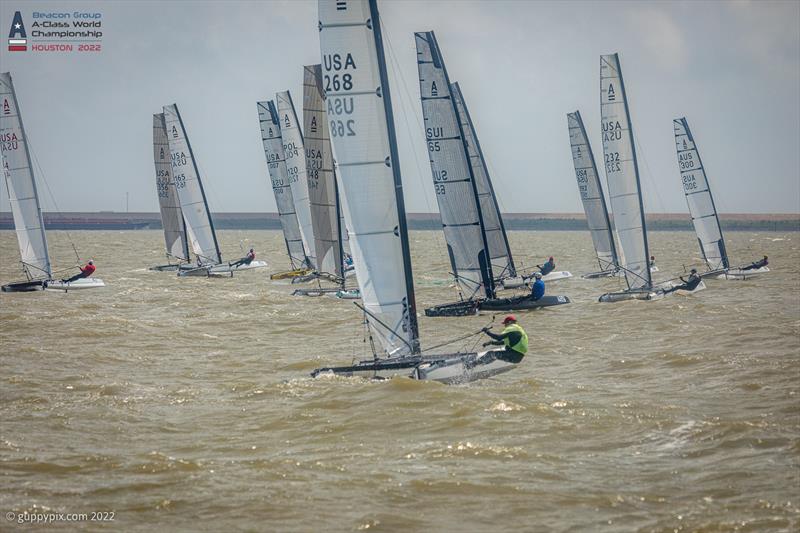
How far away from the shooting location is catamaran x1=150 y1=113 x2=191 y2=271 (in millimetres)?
43281

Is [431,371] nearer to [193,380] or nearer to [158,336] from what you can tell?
[193,380]

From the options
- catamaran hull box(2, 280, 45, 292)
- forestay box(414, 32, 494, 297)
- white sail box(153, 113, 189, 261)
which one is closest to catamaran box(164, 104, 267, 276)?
white sail box(153, 113, 189, 261)

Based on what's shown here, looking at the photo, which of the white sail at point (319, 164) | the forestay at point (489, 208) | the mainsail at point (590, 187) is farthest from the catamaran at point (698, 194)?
the white sail at point (319, 164)

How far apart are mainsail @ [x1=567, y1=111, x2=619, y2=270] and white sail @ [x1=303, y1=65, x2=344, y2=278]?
12211 mm

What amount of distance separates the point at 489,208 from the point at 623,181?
17.9 feet

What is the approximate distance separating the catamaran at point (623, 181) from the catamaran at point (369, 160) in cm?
1453

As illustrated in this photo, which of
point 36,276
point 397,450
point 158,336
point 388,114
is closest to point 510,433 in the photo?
point 397,450

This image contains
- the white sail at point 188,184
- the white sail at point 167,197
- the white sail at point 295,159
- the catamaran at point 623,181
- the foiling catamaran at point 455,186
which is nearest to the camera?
the foiling catamaran at point 455,186

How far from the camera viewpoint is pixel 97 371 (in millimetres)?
17750

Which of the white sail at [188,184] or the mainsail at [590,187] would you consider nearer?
the mainsail at [590,187]

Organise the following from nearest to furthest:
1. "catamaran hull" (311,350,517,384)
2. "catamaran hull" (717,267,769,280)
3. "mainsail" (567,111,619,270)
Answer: "catamaran hull" (311,350,517,384) < "catamaran hull" (717,267,769,280) < "mainsail" (567,111,619,270)

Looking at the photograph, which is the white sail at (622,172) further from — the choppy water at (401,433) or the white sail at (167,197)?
the white sail at (167,197)

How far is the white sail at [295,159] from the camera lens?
118 ft

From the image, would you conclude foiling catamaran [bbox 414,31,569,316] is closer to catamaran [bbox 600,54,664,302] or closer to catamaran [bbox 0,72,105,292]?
catamaran [bbox 600,54,664,302]
